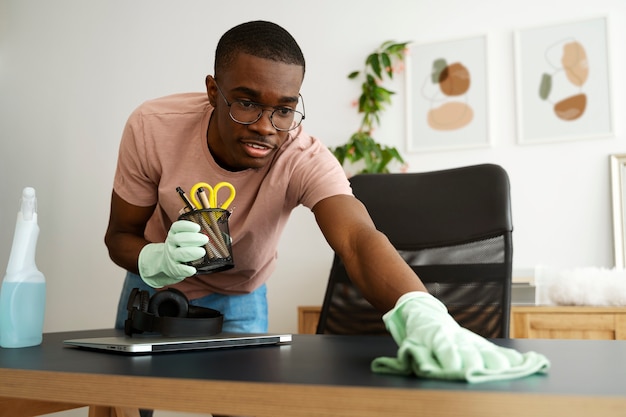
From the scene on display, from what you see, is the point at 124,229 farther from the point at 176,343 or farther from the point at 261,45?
the point at 176,343

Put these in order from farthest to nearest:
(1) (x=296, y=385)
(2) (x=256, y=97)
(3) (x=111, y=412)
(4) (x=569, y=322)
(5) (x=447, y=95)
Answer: (5) (x=447, y=95)
(4) (x=569, y=322)
(3) (x=111, y=412)
(2) (x=256, y=97)
(1) (x=296, y=385)

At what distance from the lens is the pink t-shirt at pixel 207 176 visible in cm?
145

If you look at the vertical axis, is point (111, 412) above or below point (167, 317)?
below

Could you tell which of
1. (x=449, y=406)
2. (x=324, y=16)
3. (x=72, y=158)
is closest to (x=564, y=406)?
(x=449, y=406)

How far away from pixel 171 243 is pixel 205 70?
8.14 feet

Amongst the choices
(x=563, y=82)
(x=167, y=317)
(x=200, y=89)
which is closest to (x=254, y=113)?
(x=167, y=317)

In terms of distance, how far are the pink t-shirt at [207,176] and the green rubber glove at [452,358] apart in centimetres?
71

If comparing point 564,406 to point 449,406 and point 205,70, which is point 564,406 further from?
point 205,70

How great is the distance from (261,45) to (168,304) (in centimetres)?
56

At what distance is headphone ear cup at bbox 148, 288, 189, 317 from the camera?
1.06 metres

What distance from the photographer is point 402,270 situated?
98 centimetres

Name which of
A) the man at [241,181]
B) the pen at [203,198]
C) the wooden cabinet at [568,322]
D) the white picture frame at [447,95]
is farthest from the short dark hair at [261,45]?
the white picture frame at [447,95]

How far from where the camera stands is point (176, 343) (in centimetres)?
90

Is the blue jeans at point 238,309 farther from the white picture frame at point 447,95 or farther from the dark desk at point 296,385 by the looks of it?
the white picture frame at point 447,95
